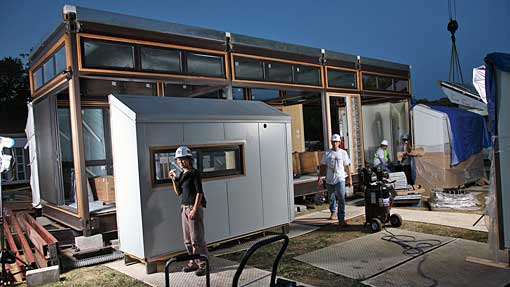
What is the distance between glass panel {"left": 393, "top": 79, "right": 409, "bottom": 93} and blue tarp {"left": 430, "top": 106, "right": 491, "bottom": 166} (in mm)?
1963

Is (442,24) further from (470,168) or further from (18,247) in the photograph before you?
(18,247)

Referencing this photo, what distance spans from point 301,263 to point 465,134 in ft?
28.5

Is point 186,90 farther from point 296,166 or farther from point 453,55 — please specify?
point 453,55

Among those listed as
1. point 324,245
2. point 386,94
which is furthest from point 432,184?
point 324,245

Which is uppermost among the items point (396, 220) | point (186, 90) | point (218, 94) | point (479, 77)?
point (186, 90)

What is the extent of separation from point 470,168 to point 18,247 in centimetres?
1190

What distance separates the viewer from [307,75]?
1017cm

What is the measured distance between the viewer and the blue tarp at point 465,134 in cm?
1100

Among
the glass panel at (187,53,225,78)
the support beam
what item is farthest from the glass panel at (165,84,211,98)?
the support beam

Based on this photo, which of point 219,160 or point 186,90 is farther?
point 186,90

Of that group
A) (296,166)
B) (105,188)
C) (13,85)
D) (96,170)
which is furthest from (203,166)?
(13,85)

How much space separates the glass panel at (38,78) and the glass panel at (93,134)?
111 cm

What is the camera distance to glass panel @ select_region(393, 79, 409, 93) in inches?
527

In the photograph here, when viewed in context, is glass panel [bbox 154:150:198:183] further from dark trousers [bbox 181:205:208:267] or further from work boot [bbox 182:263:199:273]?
work boot [bbox 182:263:199:273]
